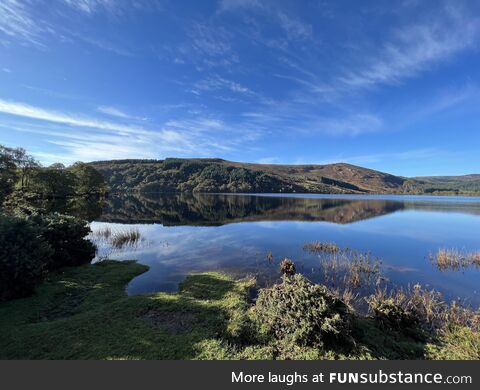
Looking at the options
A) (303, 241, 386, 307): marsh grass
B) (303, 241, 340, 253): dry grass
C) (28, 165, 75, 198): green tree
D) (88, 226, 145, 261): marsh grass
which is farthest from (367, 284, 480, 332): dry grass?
(28, 165, 75, 198): green tree

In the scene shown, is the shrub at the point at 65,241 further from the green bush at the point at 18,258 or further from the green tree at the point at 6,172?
the green tree at the point at 6,172

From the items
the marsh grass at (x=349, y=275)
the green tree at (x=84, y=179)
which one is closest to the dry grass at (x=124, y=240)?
the marsh grass at (x=349, y=275)

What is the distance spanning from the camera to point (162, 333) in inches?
427

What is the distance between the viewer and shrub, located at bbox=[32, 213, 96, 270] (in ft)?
65.4

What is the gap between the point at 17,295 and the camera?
47.3 ft

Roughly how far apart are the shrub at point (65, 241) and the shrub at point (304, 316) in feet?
57.9

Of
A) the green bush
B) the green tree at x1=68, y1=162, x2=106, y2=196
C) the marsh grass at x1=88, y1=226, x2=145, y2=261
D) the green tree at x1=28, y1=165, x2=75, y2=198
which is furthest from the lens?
the green tree at x1=68, y1=162, x2=106, y2=196

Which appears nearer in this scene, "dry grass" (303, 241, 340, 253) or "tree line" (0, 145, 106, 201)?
"dry grass" (303, 241, 340, 253)

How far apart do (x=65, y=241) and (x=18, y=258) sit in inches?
315

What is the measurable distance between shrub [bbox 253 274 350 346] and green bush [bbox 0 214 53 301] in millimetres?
13571

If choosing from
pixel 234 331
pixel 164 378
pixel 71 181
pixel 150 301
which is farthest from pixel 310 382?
pixel 71 181

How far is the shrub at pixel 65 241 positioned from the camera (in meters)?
19.9

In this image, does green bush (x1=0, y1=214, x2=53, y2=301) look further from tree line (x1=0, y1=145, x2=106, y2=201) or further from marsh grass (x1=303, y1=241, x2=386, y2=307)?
tree line (x1=0, y1=145, x2=106, y2=201)

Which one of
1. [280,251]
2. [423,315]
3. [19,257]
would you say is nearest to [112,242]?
[19,257]
